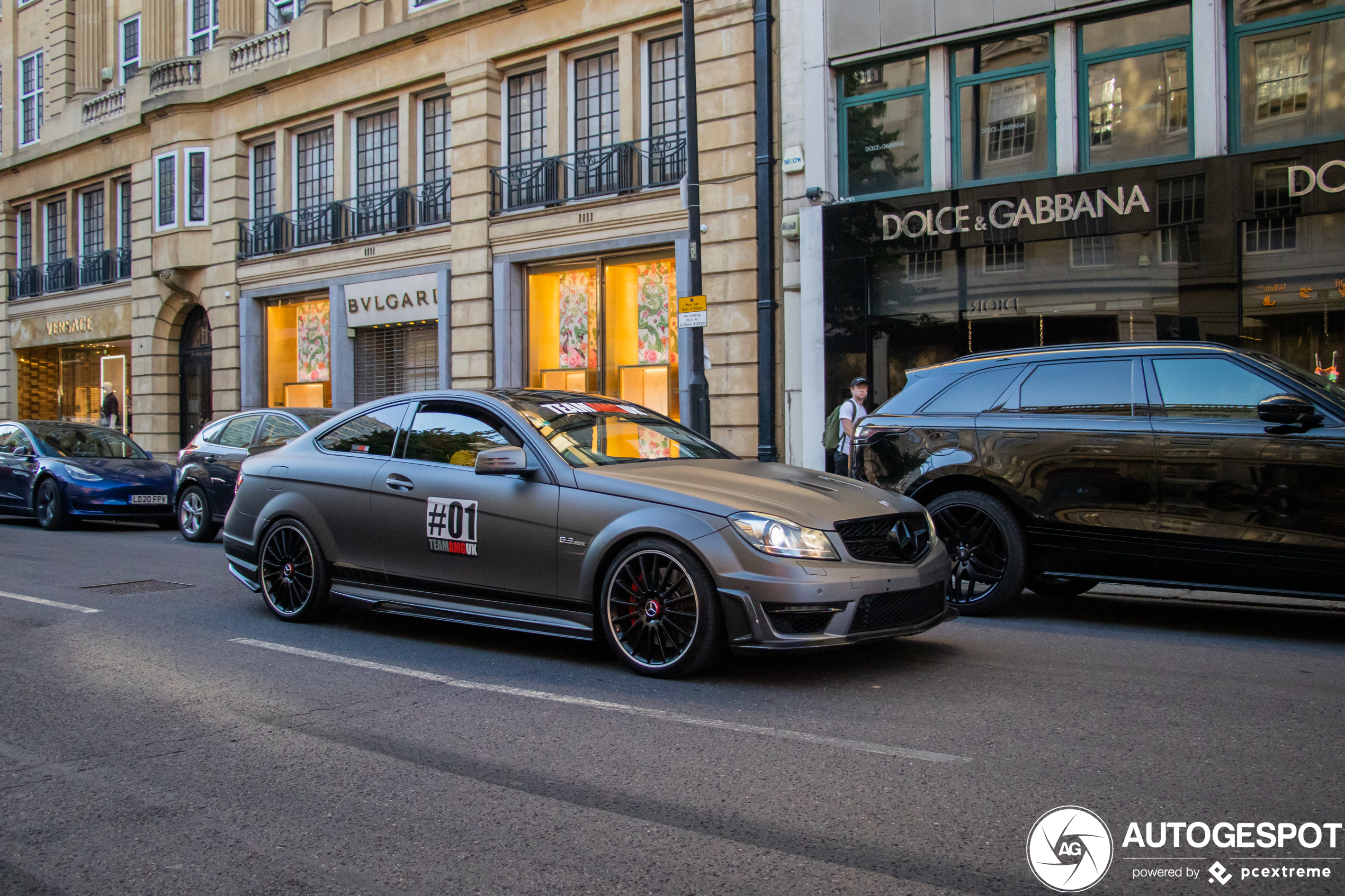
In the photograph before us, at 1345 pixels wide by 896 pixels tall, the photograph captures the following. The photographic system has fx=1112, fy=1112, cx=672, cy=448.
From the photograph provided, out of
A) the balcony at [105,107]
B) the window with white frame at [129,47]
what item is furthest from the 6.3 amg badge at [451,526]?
the window with white frame at [129,47]

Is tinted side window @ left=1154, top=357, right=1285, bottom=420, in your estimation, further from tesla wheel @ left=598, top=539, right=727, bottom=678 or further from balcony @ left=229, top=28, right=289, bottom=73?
balcony @ left=229, top=28, right=289, bottom=73

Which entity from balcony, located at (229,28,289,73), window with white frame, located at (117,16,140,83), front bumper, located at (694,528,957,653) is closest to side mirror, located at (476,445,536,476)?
front bumper, located at (694,528,957,653)

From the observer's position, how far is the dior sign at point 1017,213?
14344 millimetres

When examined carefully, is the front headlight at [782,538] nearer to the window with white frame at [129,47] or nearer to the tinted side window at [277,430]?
the tinted side window at [277,430]

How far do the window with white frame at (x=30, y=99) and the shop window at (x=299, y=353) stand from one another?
45.9ft

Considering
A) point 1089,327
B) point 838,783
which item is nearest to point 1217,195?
point 1089,327

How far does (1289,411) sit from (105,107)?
31.6 metres

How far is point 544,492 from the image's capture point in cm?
600

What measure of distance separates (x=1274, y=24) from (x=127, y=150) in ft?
86.4

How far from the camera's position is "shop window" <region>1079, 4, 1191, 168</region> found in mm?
14281

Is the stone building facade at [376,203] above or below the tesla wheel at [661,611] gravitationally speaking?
above

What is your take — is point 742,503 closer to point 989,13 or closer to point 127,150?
point 989,13

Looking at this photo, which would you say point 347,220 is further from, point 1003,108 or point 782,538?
point 782,538

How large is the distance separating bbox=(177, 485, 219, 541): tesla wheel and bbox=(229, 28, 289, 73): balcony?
563 inches
